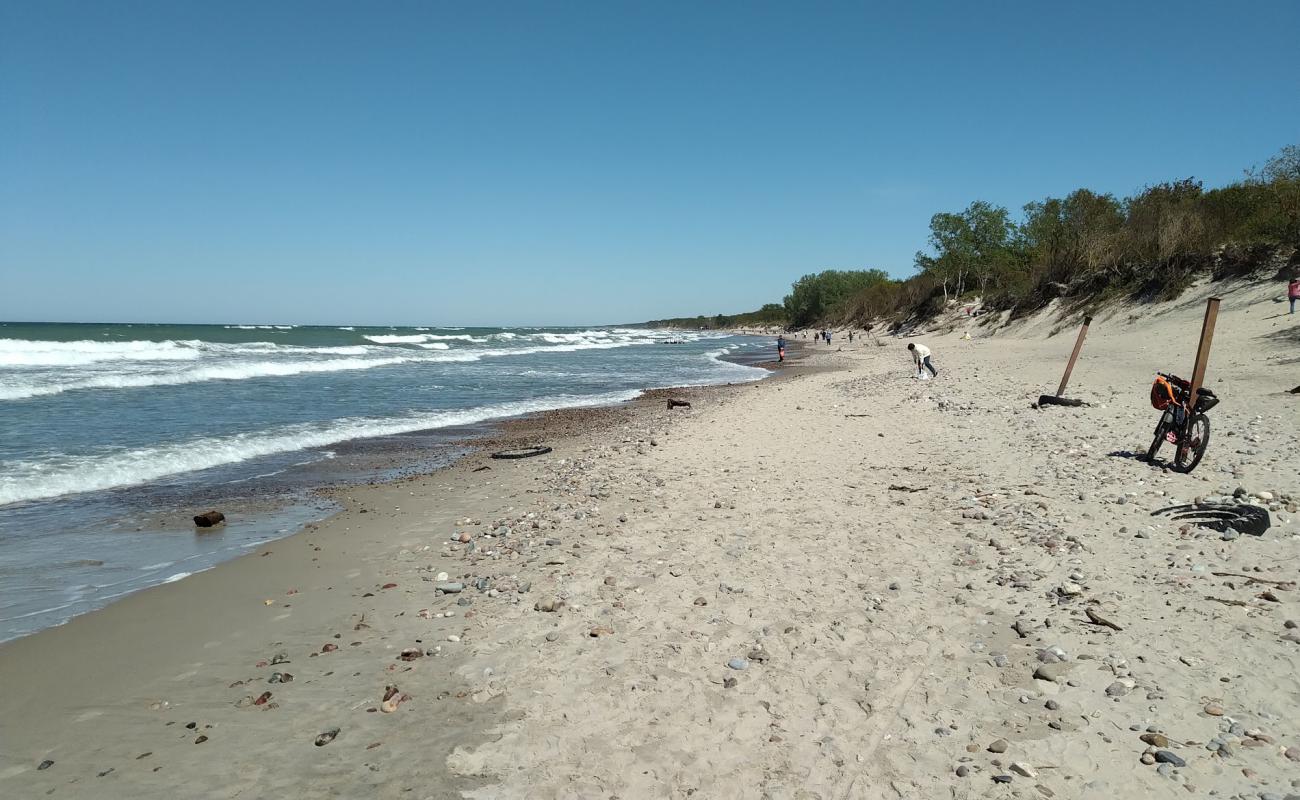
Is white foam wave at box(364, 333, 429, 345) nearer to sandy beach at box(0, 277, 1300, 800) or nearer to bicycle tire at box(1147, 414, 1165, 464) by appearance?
sandy beach at box(0, 277, 1300, 800)

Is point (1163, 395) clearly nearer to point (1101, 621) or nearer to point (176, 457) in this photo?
point (1101, 621)

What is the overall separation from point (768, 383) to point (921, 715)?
25.6 m

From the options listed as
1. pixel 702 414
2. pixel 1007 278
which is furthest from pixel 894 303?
pixel 702 414

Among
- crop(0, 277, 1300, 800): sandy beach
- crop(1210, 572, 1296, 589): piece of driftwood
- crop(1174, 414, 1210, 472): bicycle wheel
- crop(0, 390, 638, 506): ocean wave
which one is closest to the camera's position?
crop(0, 277, 1300, 800): sandy beach

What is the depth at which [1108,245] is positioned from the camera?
129 feet

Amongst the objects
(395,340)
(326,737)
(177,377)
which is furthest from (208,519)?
(395,340)

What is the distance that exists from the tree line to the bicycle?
85.4 ft

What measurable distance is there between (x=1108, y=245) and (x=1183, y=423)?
37.6 metres

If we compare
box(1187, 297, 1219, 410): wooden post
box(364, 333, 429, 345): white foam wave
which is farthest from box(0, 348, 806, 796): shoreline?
box(364, 333, 429, 345): white foam wave

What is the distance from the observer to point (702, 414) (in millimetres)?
19375

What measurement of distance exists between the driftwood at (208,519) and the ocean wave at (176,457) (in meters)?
3.53

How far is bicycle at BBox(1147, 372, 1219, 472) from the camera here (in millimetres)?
8703

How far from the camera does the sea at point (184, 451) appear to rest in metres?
7.77

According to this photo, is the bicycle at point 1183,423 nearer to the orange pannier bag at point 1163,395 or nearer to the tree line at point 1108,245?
the orange pannier bag at point 1163,395
